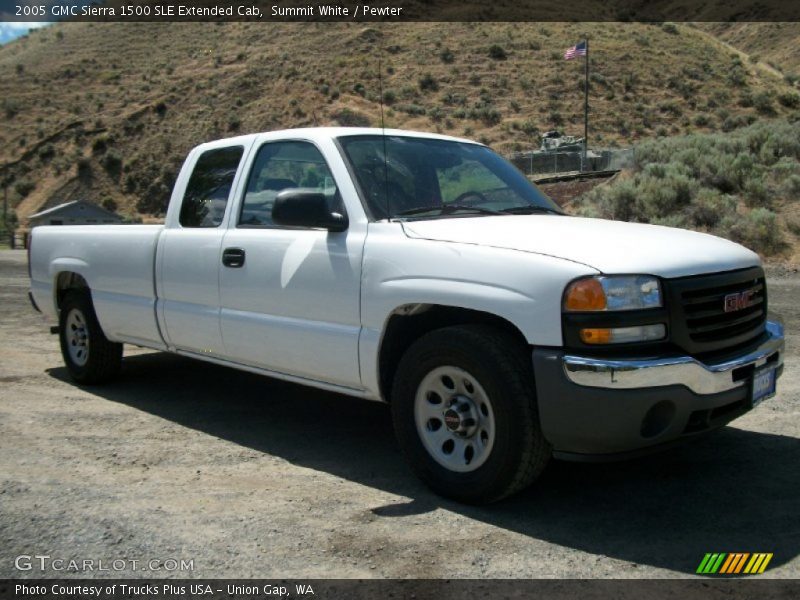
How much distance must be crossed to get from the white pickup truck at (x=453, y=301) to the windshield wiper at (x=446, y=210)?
0.05 ft

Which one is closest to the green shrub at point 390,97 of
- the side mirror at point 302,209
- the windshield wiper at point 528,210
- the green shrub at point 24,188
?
the green shrub at point 24,188

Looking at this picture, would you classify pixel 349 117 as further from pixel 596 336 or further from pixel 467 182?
pixel 596 336

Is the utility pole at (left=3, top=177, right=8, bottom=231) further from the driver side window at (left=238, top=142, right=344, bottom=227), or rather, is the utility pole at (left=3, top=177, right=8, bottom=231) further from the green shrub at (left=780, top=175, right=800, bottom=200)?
the driver side window at (left=238, top=142, right=344, bottom=227)

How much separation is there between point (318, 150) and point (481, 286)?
5.47 feet

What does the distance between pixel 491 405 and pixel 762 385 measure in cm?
148

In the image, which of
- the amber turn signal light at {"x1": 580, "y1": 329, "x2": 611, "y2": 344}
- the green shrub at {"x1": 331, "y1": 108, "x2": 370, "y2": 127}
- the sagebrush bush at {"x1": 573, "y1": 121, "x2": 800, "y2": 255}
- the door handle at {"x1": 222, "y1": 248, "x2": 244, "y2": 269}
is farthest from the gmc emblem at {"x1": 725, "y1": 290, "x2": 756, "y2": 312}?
the green shrub at {"x1": 331, "y1": 108, "x2": 370, "y2": 127}

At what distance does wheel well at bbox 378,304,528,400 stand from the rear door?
4.60 feet

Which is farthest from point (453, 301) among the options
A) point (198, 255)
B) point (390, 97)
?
point (390, 97)

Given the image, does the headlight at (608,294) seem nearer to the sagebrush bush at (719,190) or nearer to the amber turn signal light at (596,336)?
the amber turn signal light at (596,336)

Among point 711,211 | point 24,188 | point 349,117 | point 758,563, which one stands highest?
point 349,117

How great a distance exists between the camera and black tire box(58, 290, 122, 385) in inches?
265

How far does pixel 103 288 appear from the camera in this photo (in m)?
6.43

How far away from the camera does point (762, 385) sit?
4.19 m

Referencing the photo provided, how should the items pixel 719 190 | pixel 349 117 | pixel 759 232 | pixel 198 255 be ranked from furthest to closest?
pixel 349 117, pixel 719 190, pixel 759 232, pixel 198 255
